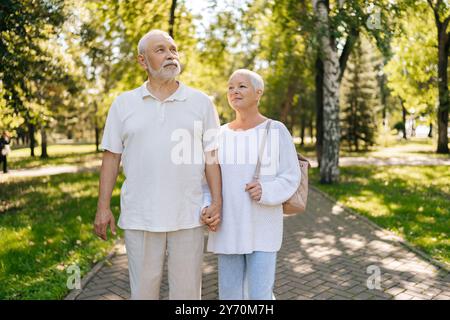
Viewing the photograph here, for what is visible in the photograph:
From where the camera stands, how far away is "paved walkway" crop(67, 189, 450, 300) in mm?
4805

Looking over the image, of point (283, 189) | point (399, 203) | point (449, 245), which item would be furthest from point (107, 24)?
point (283, 189)

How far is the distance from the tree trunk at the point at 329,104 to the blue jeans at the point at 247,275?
32.0 ft

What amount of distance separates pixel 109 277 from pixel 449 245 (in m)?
4.83

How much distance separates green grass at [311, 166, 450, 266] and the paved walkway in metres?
0.43

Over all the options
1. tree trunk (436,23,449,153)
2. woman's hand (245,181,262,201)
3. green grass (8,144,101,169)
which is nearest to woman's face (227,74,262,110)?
woman's hand (245,181,262,201)

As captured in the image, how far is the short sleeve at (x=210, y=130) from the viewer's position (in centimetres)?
288

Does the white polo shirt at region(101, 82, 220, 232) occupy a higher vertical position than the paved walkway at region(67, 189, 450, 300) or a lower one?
higher

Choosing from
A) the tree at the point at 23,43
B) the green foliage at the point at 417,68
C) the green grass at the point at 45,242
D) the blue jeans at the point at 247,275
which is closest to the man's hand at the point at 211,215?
the blue jeans at the point at 247,275

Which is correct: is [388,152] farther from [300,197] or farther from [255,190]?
[255,190]

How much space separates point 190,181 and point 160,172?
0.20m

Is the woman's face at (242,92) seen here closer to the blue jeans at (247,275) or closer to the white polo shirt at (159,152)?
the white polo shirt at (159,152)

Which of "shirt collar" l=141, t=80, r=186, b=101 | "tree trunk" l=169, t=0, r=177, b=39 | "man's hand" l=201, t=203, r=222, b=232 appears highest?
"tree trunk" l=169, t=0, r=177, b=39

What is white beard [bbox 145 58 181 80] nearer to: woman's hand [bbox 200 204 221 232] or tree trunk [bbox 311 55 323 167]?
woman's hand [bbox 200 204 221 232]
